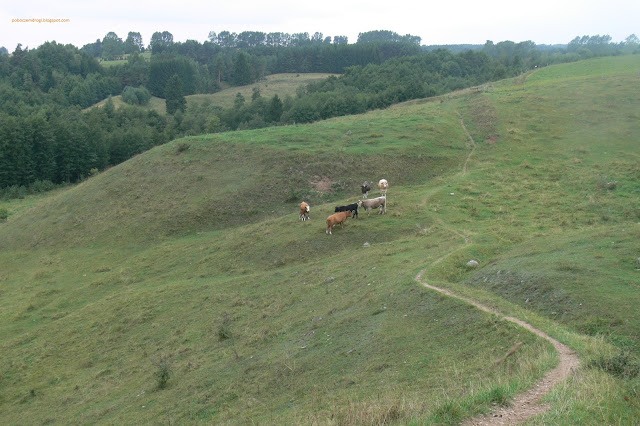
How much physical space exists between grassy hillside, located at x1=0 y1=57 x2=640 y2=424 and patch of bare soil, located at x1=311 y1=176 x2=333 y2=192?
21cm

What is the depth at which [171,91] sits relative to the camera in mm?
115312

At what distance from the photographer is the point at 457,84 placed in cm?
10150

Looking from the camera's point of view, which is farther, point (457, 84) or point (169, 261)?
point (457, 84)

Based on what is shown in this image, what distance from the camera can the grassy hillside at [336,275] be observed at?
476 inches

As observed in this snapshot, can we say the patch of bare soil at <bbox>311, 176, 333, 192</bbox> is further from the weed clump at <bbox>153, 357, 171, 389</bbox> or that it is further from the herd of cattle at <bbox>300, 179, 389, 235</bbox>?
the weed clump at <bbox>153, 357, 171, 389</bbox>

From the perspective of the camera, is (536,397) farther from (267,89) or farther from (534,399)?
(267,89)

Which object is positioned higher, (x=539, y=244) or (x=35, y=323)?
(x=539, y=244)

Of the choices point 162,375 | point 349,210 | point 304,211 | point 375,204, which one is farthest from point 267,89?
point 162,375

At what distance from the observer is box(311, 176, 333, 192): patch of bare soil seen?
3850cm

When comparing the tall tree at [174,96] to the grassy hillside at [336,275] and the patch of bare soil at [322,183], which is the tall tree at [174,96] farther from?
the patch of bare soil at [322,183]

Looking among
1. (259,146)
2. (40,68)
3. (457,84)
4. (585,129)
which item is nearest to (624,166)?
(585,129)

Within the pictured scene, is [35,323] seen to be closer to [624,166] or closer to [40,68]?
[624,166]

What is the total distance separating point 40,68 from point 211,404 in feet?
492

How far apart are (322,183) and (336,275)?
17.7 metres
